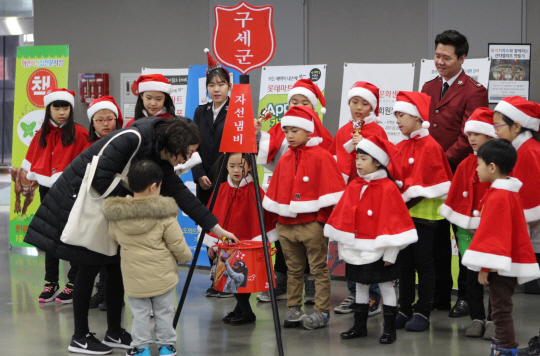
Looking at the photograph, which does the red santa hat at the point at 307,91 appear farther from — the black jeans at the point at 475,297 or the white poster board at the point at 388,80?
the black jeans at the point at 475,297

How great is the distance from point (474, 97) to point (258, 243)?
162cm

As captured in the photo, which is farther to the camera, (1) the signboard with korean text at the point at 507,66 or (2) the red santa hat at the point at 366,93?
(1) the signboard with korean text at the point at 507,66

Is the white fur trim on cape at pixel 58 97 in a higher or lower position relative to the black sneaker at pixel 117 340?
higher

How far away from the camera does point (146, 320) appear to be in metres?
3.22

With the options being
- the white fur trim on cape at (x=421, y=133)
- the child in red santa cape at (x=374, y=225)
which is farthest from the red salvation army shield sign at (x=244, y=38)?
the white fur trim on cape at (x=421, y=133)

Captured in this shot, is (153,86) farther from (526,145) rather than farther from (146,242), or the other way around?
(526,145)

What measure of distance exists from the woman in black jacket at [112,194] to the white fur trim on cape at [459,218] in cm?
121

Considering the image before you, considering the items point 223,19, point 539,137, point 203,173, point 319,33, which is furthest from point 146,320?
point 319,33

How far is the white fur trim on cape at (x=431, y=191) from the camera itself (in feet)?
12.1

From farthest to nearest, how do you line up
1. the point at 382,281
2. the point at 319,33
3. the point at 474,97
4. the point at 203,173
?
1. the point at 319,33
2. the point at 203,173
3. the point at 474,97
4. the point at 382,281

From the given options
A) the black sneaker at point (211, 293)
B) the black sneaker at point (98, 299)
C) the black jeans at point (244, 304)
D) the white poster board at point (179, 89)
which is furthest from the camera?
the white poster board at point (179, 89)

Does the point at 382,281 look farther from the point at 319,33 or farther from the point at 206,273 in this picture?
the point at 319,33

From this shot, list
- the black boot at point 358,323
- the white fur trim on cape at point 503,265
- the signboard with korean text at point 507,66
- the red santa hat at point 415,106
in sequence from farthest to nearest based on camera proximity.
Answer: the signboard with korean text at point 507,66
the red santa hat at point 415,106
the black boot at point 358,323
the white fur trim on cape at point 503,265

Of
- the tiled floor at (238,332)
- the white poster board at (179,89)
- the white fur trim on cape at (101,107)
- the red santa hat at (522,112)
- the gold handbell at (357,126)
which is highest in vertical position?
the white poster board at (179,89)
